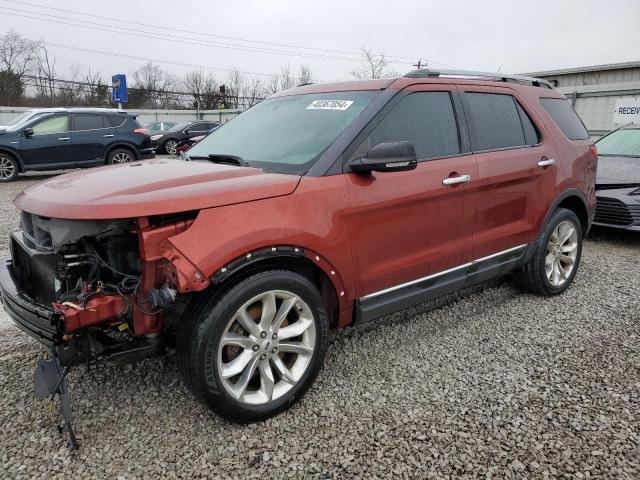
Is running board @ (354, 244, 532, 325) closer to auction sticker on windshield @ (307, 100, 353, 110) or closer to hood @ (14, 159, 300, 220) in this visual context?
hood @ (14, 159, 300, 220)

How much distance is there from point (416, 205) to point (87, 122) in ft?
38.7

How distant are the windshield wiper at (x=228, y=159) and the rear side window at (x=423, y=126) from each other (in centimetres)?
74

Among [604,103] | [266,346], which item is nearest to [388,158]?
[266,346]

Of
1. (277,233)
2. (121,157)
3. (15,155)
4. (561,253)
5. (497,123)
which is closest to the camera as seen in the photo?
(277,233)

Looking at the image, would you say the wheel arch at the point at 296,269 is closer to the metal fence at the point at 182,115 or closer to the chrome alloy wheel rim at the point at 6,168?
the chrome alloy wheel rim at the point at 6,168

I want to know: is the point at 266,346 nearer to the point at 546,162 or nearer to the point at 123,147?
the point at 546,162

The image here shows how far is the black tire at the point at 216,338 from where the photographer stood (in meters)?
2.29

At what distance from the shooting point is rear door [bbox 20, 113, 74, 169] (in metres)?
11.9

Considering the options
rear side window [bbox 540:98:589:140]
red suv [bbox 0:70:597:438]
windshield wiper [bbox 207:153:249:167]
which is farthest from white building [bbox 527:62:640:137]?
windshield wiper [bbox 207:153:249:167]

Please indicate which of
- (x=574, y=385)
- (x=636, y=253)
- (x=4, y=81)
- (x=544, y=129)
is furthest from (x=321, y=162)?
(x=4, y=81)

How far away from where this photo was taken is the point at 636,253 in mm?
5934

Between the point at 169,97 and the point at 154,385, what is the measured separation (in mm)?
42606

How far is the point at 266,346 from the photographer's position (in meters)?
2.52

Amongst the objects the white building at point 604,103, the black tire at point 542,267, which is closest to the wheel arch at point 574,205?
the black tire at point 542,267
